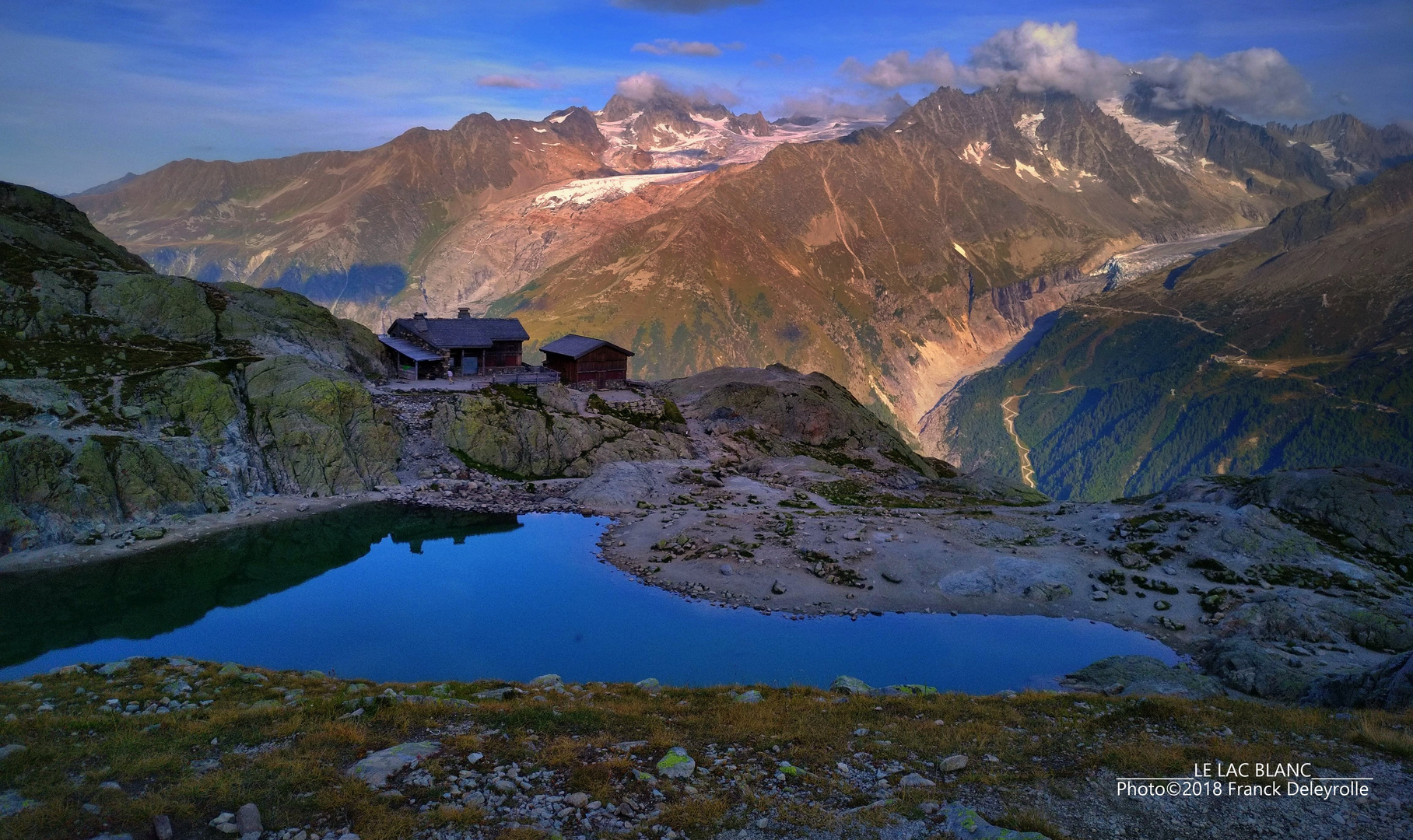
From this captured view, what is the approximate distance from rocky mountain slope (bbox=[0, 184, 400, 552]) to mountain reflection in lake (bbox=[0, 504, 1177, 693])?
7259mm

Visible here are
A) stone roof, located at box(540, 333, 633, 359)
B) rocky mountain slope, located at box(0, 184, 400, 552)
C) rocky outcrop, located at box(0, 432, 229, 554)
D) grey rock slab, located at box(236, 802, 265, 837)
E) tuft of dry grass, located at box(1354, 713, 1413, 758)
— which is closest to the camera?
grey rock slab, located at box(236, 802, 265, 837)

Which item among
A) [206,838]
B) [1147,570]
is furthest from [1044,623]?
[206,838]

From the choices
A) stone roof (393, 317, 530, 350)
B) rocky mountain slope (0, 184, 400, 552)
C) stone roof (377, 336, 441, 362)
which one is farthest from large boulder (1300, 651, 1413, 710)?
stone roof (377, 336, 441, 362)

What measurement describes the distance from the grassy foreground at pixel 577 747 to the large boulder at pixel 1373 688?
311cm

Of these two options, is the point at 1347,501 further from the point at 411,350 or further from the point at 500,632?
the point at 411,350

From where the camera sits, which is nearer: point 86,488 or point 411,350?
point 86,488

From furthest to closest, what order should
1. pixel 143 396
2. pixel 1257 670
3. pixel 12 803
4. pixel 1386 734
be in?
pixel 143 396, pixel 1257 670, pixel 1386 734, pixel 12 803

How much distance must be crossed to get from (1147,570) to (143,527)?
68.5 m

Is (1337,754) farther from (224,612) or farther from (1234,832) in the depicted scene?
(224,612)

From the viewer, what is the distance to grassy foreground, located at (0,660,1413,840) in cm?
1677

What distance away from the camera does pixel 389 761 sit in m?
19.1

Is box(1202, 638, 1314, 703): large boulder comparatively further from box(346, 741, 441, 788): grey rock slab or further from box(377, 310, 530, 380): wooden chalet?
box(377, 310, 530, 380): wooden chalet

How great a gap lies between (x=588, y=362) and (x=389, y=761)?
79.9 m

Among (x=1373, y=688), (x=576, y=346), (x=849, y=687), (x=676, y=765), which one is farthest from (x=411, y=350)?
(x=1373, y=688)
